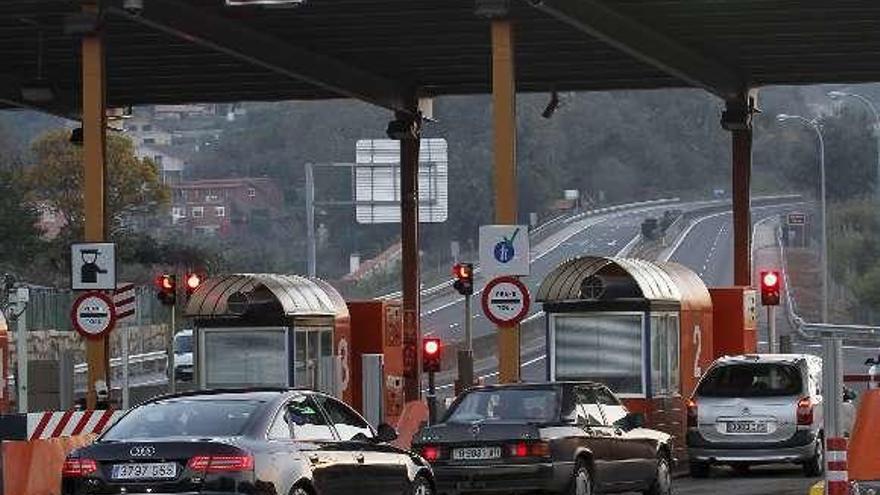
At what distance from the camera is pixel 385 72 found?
49219 mm

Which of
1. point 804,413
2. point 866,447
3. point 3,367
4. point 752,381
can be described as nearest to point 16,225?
point 3,367

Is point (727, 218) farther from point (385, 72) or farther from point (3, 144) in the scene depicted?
point (385, 72)

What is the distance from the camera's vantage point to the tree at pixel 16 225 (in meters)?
90.7

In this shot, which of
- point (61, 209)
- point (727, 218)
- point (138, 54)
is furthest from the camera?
point (727, 218)

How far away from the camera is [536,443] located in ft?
82.2

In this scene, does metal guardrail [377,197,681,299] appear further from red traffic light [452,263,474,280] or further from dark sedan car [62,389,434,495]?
dark sedan car [62,389,434,495]

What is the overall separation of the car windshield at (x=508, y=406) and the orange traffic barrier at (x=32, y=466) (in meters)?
4.25

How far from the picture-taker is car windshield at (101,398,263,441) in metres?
19.5

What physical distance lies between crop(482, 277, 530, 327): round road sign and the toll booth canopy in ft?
11.7

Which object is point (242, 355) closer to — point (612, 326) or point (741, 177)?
point (612, 326)

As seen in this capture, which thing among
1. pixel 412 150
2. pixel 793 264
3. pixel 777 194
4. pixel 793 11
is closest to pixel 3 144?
pixel 793 264

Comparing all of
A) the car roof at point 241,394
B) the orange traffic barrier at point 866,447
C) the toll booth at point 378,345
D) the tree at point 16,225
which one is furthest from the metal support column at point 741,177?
the tree at point 16,225

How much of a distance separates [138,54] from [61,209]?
159 feet

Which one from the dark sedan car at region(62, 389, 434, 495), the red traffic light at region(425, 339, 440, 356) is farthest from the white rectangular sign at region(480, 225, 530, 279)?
the dark sedan car at region(62, 389, 434, 495)
